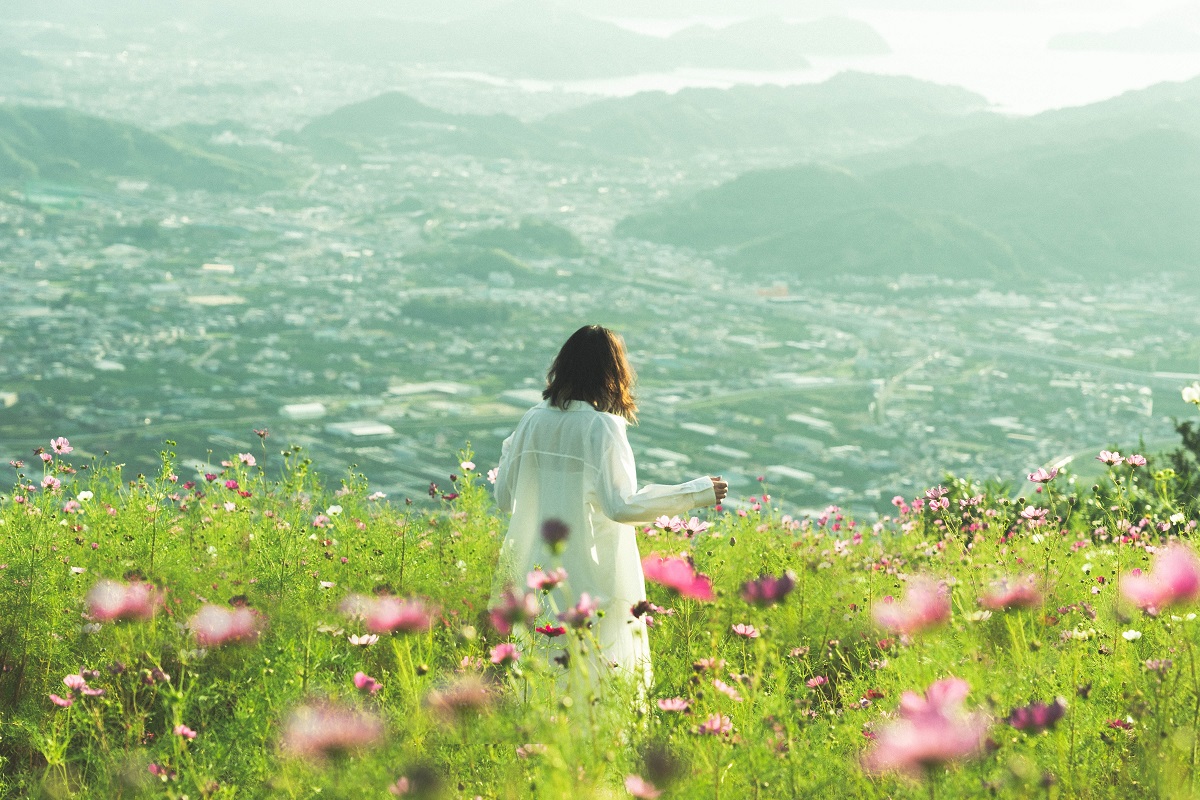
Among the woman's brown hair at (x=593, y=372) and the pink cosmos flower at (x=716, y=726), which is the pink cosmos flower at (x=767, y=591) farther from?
the woman's brown hair at (x=593, y=372)

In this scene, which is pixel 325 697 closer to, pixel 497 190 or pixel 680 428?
pixel 680 428

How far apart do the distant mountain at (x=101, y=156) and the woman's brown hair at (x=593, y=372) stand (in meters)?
92.7

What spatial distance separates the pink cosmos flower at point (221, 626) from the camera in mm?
3084

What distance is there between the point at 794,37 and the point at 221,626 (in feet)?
590

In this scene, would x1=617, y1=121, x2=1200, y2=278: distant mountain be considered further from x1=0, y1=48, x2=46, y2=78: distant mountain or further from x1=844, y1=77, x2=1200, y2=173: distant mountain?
x1=0, y1=48, x2=46, y2=78: distant mountain

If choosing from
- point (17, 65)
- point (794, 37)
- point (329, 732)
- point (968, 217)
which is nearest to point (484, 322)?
point (968, 217)

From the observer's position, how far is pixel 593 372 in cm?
328

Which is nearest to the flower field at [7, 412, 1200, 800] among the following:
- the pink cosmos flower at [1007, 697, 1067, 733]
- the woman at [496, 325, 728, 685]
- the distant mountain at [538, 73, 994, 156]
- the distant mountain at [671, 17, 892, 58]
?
the pink cosmos flower at [1007, 697, 1067, 733]

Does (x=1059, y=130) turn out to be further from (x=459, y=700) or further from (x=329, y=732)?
(x=329, y=732)

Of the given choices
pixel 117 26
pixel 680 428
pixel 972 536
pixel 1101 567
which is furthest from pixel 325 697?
pixel 117 26

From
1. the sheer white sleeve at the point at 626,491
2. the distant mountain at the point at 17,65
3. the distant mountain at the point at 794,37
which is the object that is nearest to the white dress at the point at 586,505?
the sheer white sleeve at the point at 626,491

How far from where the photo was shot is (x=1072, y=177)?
92.6 metres

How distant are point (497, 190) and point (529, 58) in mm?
71176

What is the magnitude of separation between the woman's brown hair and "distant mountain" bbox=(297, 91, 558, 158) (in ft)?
360
